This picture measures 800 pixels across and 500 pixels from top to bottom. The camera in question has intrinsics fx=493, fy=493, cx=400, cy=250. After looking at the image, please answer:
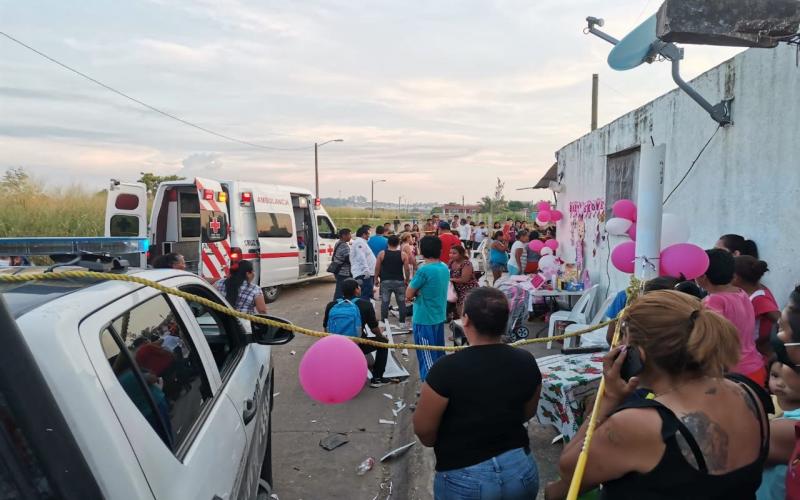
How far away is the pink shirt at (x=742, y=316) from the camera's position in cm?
312

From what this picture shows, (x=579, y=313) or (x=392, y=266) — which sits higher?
(x=392, y=266)

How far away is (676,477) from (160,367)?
186cm

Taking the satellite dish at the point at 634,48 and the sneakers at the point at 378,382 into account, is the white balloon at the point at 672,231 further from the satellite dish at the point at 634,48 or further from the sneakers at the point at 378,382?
the sneakers at the point at 378,382

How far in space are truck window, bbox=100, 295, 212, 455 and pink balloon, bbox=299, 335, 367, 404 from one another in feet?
1.86

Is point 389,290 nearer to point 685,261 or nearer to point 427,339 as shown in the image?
point 427,339

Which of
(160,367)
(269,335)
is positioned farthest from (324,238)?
(160,367)

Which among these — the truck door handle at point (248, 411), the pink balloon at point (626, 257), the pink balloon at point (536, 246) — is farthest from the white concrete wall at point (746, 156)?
the truck door handle at point (248, 411)

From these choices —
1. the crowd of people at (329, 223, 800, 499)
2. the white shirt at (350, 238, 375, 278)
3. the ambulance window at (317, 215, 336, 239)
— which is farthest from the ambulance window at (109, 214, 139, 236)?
the crowd of people at (329, 223, 800, 499)

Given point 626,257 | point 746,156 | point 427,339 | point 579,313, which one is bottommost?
point 579,313

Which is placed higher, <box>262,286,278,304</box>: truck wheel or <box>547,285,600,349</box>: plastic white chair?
<box>547,285,600,349</box>: plastic white chair

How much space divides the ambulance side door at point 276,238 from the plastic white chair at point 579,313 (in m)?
5.69

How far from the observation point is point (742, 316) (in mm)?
3123

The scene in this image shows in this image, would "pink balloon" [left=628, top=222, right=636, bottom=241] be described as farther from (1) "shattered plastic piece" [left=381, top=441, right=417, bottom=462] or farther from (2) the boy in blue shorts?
(1) "shattered plastic piece" [left=381, top=441, right=417, bottom=462]

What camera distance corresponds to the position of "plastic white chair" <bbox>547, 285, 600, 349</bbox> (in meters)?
7.34
